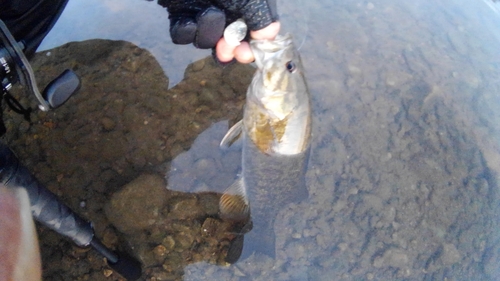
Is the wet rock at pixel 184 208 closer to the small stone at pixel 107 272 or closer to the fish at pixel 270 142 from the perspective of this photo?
the fish at pixel 270 142

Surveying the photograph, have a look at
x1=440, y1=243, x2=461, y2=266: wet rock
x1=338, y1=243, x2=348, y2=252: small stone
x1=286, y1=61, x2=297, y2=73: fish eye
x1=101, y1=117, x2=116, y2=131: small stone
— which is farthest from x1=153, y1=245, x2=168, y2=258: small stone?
x1=440, y1=243, x2=461, y2=266: wet rock

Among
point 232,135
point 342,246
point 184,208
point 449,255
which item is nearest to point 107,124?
point 184,208

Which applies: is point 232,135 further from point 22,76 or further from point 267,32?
point 22,76

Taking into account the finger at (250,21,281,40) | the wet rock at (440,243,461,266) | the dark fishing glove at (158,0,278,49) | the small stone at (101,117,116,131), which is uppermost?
the dark fishing glove at (158,0,278,49)

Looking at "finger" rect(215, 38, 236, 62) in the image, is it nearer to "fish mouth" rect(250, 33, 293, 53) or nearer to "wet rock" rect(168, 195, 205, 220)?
"fish mouth" rect(250, 33, 293, 53)

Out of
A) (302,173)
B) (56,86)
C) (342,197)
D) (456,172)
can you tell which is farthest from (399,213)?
(56,86)

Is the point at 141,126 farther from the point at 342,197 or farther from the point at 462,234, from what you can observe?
the point at 462,234
